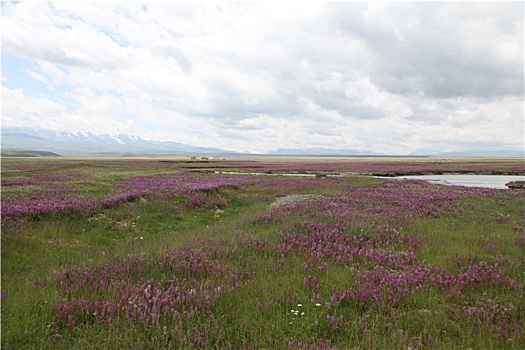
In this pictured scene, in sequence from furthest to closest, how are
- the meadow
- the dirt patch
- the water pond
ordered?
the water pond < the dirt patch < the meadow

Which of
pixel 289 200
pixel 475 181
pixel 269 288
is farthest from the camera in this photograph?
pixel 475 181

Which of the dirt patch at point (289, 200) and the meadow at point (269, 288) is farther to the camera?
the dirt patch at point (289, 200)

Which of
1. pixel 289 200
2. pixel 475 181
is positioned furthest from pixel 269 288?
pixel 475 181

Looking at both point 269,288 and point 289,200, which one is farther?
point 289,200

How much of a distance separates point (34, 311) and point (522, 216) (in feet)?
74.0

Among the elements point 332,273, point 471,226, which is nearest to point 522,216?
point 471,226

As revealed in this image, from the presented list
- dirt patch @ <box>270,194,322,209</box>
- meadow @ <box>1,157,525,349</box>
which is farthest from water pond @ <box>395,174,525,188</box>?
meadow @ <box>1,157,525,349</box>

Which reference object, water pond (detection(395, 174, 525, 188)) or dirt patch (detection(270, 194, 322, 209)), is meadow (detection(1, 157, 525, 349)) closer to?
Result: dirt patch (detection(270, 194, 322, 209))

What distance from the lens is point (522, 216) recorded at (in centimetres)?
1745

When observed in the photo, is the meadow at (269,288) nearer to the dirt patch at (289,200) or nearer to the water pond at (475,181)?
the dirt patch at (289,200)

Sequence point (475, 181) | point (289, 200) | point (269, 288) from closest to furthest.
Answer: point (269, 288)
point (289, 200)
point (475, 181)

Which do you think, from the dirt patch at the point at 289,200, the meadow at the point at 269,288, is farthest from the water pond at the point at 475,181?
the meadow at the point at 269,288

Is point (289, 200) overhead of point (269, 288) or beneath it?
overhead

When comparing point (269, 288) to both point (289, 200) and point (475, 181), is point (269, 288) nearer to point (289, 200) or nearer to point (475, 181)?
point (289, 200)
